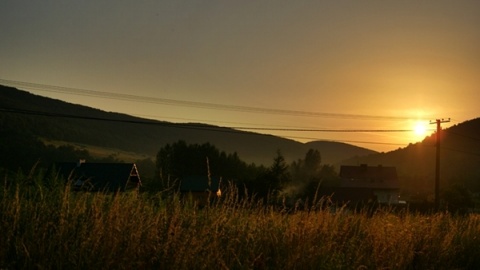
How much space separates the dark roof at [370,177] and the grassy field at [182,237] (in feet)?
291

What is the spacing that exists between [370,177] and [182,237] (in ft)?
318

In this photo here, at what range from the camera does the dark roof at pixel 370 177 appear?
96938mm

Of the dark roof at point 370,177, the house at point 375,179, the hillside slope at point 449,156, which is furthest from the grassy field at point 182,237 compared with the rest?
the hillside slope at point 449,156

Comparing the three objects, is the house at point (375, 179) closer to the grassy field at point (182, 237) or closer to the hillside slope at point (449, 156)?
the hillside slope at point (449, 156)

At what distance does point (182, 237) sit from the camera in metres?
6.18

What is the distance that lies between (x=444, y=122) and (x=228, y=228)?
3565 cm

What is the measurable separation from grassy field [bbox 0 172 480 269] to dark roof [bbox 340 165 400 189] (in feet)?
291

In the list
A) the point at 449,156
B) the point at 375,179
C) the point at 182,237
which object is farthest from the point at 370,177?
the point at 182,237

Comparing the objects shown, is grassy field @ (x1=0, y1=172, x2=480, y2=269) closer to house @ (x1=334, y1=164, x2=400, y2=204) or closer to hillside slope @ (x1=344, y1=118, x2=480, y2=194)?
house @ (x1=334, y1=164, x2=400, y2=204)

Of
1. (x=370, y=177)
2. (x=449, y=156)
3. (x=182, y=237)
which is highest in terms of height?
(x=449, y=156)

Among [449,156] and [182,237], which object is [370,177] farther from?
[182,237]

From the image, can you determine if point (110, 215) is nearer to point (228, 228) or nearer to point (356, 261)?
point (228, 228)

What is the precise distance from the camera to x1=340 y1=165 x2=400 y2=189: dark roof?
96938 mm

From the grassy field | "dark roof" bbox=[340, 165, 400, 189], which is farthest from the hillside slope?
the grassy field
